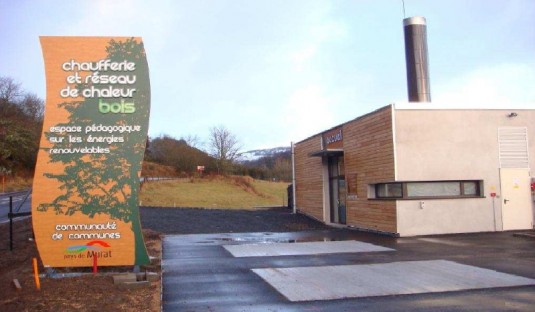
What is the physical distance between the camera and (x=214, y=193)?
4719 centimetres

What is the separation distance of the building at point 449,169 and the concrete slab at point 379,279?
6632mm

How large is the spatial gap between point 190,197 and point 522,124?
30.0 metres

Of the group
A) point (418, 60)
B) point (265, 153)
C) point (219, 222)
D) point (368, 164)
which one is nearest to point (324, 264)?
point (368, 164)

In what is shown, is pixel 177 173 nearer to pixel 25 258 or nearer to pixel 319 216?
pixel 319 216

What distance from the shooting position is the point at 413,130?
17.7m

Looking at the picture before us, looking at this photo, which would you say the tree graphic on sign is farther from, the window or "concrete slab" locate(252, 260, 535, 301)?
the window

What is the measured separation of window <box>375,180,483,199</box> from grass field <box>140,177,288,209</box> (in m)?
23.2

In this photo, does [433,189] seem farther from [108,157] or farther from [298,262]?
[108,157]

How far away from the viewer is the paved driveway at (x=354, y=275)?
7.48 meters

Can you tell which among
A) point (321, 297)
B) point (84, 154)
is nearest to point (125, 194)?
point (84, 154)

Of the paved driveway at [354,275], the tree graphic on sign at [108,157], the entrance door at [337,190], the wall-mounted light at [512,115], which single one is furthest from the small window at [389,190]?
the tree graphic on sign at [108,157]

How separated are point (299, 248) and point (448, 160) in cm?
658

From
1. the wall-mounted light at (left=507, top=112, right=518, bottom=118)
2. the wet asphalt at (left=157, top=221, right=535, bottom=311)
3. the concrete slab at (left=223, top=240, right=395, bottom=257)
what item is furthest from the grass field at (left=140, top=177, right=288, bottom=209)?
the wall-mounted light at (left=507, top=112, right=518, bottom=118)

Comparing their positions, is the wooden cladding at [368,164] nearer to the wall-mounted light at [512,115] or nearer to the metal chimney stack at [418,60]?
the metal chimney stack at [418,60]
